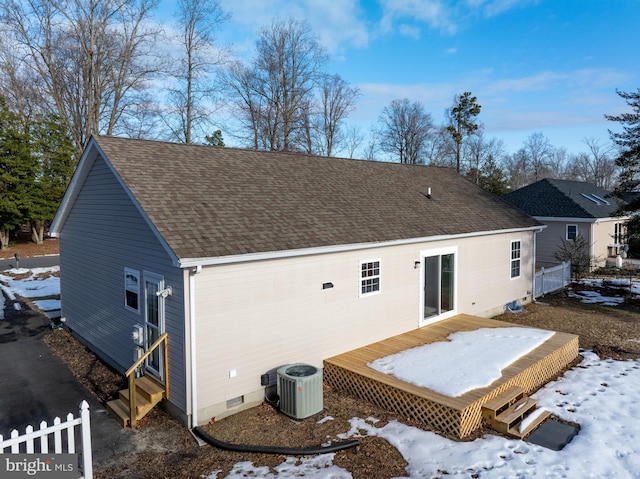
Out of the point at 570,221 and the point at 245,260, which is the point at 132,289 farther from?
the point at 570,221

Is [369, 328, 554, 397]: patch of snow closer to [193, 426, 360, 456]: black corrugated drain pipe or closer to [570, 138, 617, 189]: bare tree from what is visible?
[193, 426, 360, 456]: black corrugated drain pipe

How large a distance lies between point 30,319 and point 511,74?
24086 mm

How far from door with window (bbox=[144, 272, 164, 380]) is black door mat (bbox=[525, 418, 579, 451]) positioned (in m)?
6.32

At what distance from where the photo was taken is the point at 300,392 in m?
7.27

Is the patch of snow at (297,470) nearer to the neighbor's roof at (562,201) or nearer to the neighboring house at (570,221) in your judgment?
the neighboring house at (570,221)

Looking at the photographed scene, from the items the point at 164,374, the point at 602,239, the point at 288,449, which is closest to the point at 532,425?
the point at 288,449

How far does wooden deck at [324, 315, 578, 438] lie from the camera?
6.80 meters

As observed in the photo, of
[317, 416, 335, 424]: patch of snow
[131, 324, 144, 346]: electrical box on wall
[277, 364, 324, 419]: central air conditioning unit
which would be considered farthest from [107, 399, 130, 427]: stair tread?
[317, 416, 335, 424]: patch of snow

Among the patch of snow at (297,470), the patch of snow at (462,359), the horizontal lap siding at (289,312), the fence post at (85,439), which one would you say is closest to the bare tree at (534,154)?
the patch of snow at (462,359)

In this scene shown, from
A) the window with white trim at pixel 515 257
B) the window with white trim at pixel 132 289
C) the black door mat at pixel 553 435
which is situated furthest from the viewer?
the window with white trim at pixel 515 257

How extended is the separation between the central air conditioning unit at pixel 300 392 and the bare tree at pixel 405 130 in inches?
1605

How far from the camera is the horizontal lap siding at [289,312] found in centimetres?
729

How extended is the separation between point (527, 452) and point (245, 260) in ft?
17.2

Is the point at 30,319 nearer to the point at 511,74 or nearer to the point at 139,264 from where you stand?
the point at 139,264
